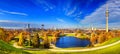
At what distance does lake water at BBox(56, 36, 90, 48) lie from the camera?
12594 mm

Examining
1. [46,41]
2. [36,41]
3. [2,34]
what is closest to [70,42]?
[46,41]

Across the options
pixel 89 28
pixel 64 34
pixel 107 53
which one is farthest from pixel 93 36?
pixel 107 53

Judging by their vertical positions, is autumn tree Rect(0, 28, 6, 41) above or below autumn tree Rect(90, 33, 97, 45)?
above

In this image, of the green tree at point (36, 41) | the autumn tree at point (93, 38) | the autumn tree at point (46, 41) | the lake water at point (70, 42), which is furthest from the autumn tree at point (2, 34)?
the autumn tree at point (93, 38)

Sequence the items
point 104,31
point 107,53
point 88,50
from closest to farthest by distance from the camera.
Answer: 1. point 107,53
2. point 88,50
3. point 104,31

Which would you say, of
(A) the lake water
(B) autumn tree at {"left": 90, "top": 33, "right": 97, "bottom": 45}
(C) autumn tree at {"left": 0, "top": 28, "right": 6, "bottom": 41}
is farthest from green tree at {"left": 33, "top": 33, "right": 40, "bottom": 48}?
(B) autumn tree at {"left": 90, "top": 33, "right": 97, "bottom": 45}

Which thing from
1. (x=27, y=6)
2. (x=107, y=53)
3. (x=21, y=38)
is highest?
(x=27, y=6)

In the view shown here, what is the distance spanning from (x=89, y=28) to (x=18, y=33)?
4655 mm

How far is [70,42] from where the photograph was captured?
1313 cm

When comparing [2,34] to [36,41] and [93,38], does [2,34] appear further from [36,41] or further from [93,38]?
[93,38]

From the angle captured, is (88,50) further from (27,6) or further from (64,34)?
(27,6)

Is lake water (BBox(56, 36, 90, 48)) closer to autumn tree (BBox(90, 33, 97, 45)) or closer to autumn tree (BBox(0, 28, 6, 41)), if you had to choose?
autumn tree (BBox(90, 33, 97, 45))

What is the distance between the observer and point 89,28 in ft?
46.1

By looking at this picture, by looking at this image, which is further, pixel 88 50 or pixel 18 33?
pixel 18 33
